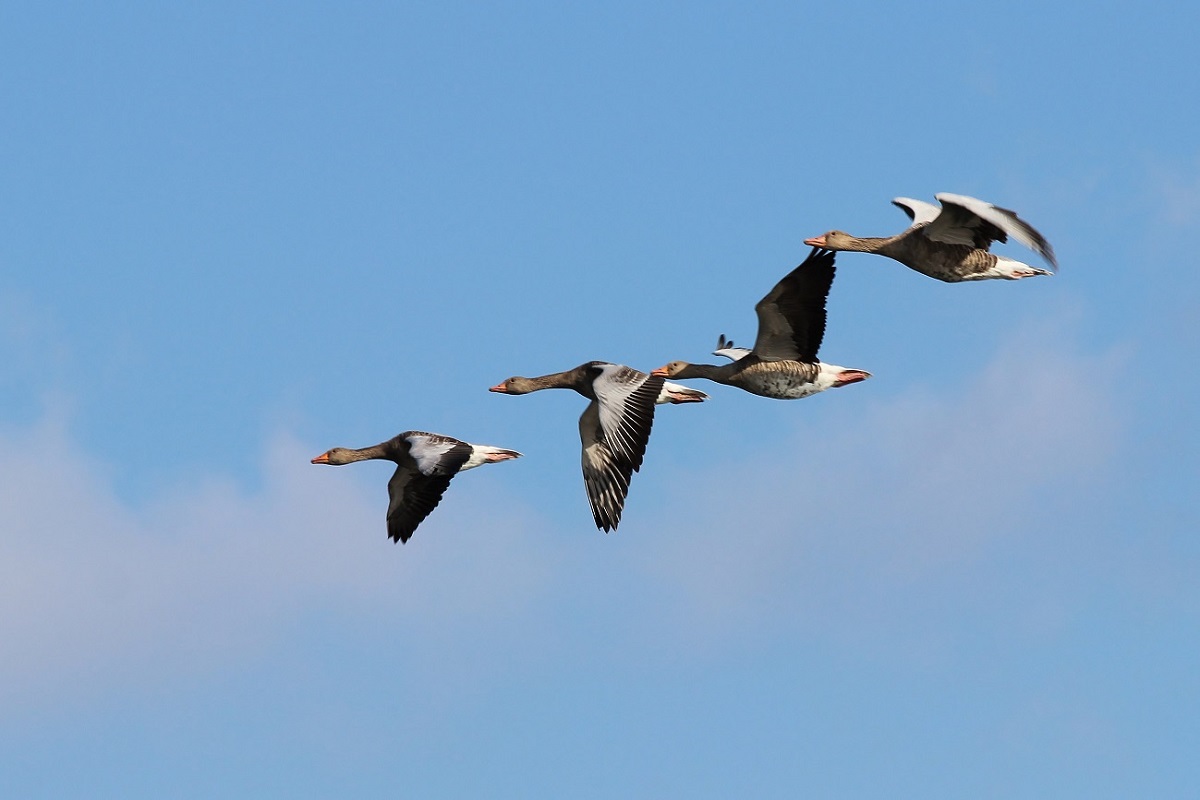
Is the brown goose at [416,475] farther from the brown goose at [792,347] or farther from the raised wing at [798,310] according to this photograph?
the raised wing at [798,310]

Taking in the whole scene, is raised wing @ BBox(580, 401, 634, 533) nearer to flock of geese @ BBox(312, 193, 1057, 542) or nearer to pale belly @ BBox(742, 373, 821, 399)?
flock of geese @ BBox(312, 193, 1057, 542)

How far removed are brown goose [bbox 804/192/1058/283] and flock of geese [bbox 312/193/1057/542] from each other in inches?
0.5

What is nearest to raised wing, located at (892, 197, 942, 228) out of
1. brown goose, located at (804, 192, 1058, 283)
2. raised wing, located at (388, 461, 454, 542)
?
brown goose, located at (804, 192, 1058, 283)

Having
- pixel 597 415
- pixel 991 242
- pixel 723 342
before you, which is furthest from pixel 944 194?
pixel 723 342

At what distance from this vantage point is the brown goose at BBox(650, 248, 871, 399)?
26.2m

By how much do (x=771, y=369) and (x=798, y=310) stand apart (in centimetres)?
Result: 107

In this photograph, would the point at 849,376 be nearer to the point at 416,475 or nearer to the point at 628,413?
the point at 628,413

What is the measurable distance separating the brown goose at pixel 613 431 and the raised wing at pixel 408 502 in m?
3.84

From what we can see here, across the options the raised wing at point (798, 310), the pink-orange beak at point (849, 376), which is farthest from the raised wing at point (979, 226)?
the pink-orange beak at point (849, 376)

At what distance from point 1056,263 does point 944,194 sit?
2.28m

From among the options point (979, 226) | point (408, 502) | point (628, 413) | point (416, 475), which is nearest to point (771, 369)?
point (628, 413)

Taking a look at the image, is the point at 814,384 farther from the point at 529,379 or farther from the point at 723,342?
the point at 723,342

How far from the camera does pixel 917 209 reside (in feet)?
89.5

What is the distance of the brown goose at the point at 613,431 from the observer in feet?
82.0
